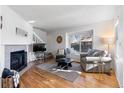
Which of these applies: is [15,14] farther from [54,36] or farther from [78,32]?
[54,36]

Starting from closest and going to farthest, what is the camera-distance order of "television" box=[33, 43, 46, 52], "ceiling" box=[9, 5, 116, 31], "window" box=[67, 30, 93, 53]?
"ceiling" box=[9, 5, 116, 31] → "window" box=[67, 30, 93, 53] → "television" box=[33, 43, 46, 52]

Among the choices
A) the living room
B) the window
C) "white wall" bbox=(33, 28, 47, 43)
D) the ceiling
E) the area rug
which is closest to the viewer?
the living room

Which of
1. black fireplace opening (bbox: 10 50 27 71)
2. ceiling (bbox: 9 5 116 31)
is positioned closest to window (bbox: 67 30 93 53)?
ceiling (bbox: 9 5 116 31)

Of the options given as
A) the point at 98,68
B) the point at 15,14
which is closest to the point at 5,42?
the point at 15,14

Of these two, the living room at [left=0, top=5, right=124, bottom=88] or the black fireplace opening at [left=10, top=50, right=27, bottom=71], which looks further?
the black fireplace opening at [left=10, top=50, right=27, bottom=71]

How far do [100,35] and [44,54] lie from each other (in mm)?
3880

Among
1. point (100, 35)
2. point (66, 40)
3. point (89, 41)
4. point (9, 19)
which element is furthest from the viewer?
point (66, 40)

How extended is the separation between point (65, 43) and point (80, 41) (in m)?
1.06

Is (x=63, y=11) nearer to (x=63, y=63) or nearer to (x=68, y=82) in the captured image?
(x=68, y=82)

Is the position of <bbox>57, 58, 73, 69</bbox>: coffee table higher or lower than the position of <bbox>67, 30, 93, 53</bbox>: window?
lower

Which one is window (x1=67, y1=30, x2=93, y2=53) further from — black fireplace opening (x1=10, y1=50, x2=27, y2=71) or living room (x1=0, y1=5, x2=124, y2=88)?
black fireplace opening (x1=10, y1=50, x2=27, y2=71)

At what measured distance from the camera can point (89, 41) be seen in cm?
710

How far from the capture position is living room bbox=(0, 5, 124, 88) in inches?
140
